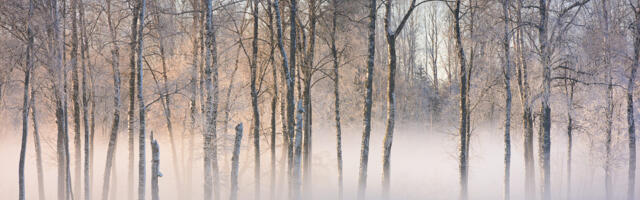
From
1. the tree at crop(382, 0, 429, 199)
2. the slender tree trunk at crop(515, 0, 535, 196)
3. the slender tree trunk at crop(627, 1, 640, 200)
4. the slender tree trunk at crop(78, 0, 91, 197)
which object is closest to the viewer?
the tree at crop(382, 0, 429, 199)

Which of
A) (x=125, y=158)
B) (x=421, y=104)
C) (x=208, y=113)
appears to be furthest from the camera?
(x=421, y=104)

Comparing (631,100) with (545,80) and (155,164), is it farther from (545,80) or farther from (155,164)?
(155,164)

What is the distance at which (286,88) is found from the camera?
19.5 metres

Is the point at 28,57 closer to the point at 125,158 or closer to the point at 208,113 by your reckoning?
the point at 208,113

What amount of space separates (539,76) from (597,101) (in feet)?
17.9

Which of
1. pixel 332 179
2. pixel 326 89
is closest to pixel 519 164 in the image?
pixel 332 179

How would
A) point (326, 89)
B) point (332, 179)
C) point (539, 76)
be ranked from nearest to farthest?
point (539, 76) → point (326, 89) → point (332, 179)

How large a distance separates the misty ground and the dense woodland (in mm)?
246

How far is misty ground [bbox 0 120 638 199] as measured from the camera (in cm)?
2580

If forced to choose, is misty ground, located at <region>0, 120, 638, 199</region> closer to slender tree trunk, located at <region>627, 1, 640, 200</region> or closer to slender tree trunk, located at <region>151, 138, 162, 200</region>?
slender tree trunk, located at <region>627, 1, 640, 200</region>

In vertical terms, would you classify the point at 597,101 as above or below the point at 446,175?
above

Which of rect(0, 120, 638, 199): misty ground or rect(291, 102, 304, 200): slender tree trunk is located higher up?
rect(291, 102, 304, 200): slender tree trunk

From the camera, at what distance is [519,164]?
36969mm

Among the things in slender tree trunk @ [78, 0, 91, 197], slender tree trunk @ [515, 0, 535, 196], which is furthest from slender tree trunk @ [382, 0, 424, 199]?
slender tree trunk @ [78, 0, 91, 197]
